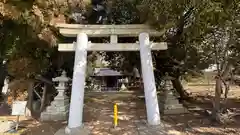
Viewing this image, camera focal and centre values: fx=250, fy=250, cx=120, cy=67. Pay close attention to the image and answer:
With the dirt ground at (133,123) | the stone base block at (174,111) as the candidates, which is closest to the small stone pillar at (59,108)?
the dirt ground at (133,123)

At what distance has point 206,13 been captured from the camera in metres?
6.84

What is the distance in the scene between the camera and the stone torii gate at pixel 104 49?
27.3 feet

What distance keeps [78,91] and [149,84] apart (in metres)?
2.47

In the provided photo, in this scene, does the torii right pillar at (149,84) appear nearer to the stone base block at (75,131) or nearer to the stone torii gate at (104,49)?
the stone torii gate at (104,49)

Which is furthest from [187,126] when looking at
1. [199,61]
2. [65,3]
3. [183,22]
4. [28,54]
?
[28,54]

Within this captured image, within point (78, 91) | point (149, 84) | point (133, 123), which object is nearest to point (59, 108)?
point (78, 91)

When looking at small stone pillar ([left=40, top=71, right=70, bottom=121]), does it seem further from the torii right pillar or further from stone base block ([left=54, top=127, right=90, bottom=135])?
the torii right pillar

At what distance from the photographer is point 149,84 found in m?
8.78

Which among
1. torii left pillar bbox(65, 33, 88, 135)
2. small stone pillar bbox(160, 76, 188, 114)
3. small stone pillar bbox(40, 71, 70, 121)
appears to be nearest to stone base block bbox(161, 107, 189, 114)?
small stone pillar bbox(160, 76, 188, 114)

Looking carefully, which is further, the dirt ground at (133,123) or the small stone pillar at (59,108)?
the small stone pillar at (59,108)

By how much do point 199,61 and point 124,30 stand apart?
131 inches

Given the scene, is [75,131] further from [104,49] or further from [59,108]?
[104,49]

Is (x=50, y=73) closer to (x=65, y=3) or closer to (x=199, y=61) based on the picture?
(x=65, y=3)

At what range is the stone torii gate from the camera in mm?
8336
